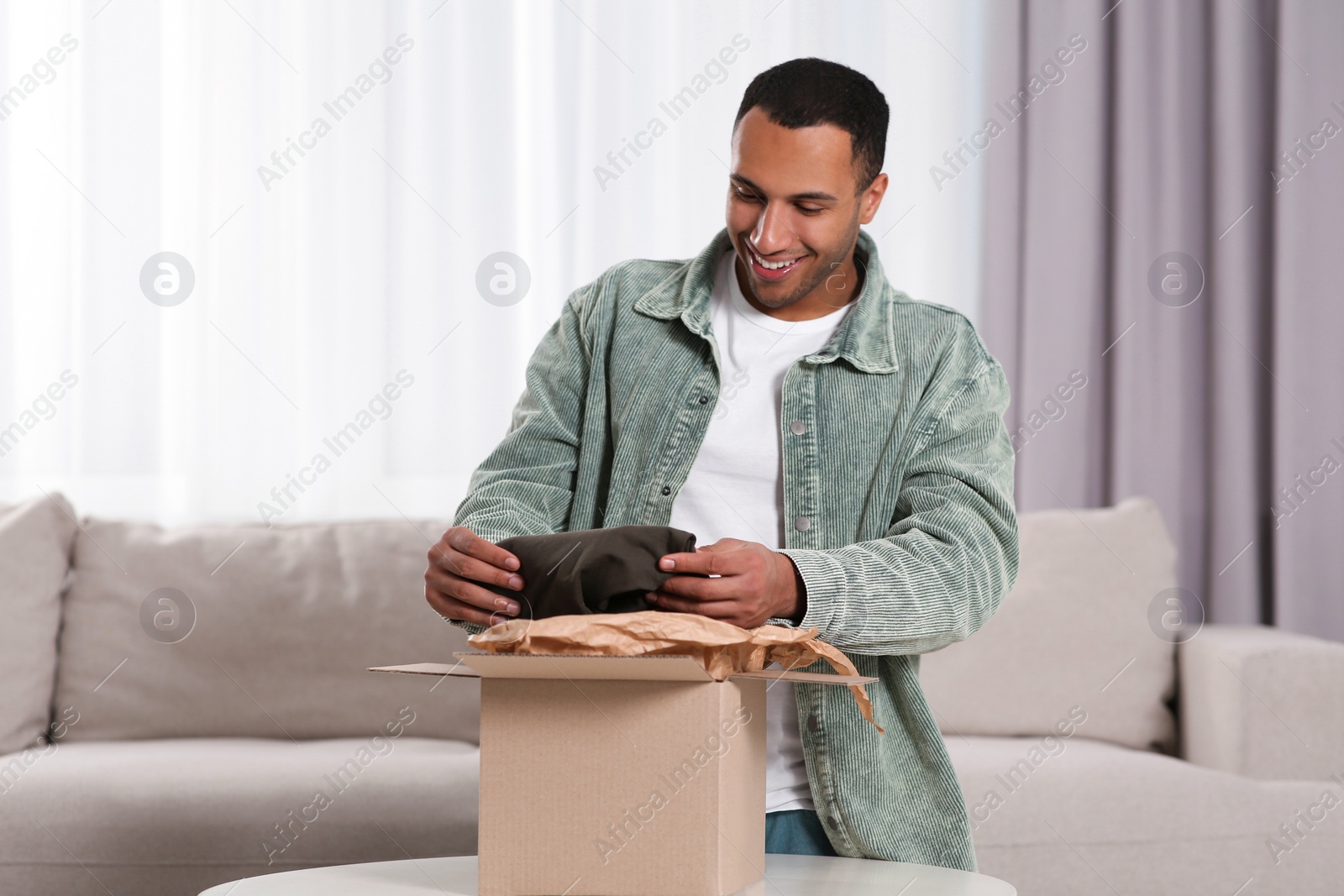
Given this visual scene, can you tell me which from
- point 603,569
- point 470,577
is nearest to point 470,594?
point 470,577

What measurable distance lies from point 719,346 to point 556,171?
1.54 metres

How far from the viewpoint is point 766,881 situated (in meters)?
0.94

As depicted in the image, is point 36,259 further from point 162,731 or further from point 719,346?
point 719,346

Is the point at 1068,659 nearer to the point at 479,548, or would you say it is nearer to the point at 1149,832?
the point at 1149,832

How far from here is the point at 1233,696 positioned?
6.63ft

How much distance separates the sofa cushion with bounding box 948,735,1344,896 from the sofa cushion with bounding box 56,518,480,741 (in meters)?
0.98

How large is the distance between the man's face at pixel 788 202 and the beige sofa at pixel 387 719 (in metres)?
→ 1.12

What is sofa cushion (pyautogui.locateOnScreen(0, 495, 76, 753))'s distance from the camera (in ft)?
6.81

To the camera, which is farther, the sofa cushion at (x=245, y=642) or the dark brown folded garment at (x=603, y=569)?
the sofa cushion at (x=245, y=642)

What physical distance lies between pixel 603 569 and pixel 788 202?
47 centimetres

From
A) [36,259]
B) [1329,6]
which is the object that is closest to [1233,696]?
[1329,6]

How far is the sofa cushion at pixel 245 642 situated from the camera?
2.18 meters

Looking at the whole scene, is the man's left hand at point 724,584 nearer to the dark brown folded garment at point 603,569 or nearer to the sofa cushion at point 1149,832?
the dark brown folded garment at point 603,569

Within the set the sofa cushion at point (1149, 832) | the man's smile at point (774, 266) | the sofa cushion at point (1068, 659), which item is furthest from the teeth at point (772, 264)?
the sofa cushion at point (1068, 659)
